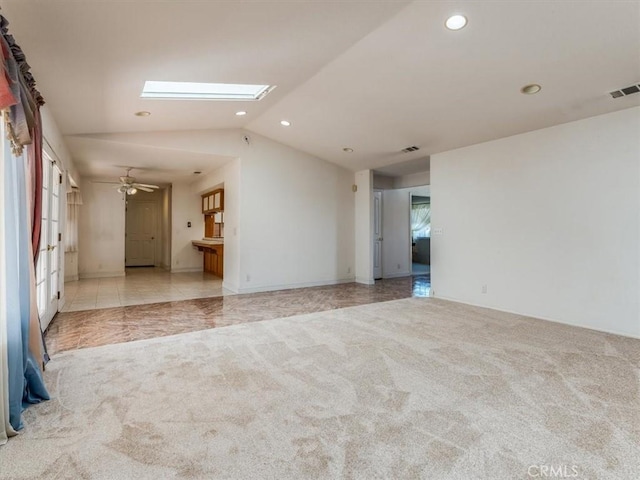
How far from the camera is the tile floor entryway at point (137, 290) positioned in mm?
5340

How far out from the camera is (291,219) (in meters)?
6.71

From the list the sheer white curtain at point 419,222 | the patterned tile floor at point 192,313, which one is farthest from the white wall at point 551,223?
the sheer white curtain at point 419,222

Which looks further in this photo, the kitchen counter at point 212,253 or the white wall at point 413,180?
the kitchen counter at point 212,253

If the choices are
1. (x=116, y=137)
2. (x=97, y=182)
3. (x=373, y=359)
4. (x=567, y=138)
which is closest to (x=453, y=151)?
(x=567, y=138)

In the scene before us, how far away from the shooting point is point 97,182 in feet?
27.1

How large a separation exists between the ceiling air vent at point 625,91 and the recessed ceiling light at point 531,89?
2.42ft

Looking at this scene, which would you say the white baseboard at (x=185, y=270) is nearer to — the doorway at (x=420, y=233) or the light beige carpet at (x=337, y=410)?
the light beige carpet at (x=337, y=410)

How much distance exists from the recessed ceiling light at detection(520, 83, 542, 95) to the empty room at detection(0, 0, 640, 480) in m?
0.07

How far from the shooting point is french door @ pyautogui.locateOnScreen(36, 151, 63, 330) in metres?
3.74

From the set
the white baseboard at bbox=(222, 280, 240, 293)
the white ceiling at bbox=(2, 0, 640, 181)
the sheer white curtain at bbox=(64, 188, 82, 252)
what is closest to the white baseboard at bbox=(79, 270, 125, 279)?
the sheer white curtain at bbox=(64, 188, 82, 252)

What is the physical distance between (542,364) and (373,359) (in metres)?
1.50

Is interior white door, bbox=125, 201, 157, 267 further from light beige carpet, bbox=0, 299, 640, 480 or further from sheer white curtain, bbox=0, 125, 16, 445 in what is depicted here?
sheer white curtain, bbox=0, 125, 16, 445

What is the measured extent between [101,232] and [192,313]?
5.47 metres

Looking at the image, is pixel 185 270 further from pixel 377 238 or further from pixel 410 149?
pixel 410 149
